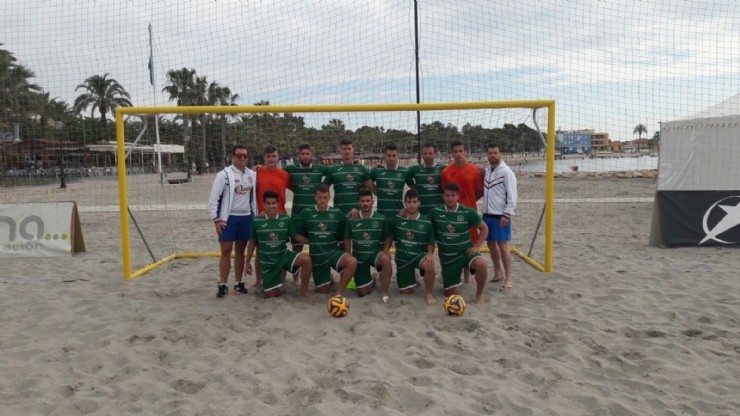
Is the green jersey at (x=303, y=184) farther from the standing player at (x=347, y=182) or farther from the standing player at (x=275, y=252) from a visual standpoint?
the standing player at (x=275, y=252)

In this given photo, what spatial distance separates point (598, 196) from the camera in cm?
1647

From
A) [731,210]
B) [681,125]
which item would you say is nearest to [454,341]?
[731,210]

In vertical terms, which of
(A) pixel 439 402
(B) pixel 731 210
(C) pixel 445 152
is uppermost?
(C) pixel 445 152

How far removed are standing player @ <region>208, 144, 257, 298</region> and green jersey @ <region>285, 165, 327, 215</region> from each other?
0.43m

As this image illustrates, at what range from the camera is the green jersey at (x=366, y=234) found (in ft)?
16.9

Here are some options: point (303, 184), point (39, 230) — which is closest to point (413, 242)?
point (303, 184)

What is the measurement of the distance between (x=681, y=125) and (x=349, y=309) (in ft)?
40.0

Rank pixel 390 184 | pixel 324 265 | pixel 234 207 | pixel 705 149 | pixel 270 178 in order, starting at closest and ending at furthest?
pixel 324 265 → pixel 234 207 → pixel 270 178 → pixel 390 184 → pixel 705 149

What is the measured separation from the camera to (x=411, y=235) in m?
5.14

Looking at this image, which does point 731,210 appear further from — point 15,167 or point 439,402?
point 15,167

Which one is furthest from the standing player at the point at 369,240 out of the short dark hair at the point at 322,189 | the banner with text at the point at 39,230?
the banner with text at the point at 39,230

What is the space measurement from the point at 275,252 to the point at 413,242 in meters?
1.42

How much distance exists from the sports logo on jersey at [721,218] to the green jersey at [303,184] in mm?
5890

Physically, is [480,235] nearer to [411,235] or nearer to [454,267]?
[454,267]
